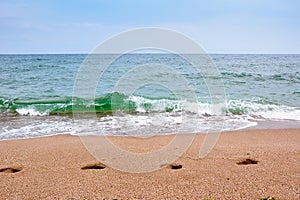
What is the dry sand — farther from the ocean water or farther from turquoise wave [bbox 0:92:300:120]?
turquoise wave [bbox 0:92:300:120]

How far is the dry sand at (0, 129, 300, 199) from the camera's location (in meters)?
3.58

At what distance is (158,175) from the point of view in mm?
4195

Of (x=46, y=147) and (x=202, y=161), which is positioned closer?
(x=202, y=161)

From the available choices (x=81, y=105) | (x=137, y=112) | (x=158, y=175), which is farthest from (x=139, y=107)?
(x=158, y=175)

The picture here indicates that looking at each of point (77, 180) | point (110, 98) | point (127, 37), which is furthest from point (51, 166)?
point (110, 98)

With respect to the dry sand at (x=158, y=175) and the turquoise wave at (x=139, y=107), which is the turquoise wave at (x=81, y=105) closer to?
the turquoise wave at (x=139, y=107)

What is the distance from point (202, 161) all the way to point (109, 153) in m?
1.72

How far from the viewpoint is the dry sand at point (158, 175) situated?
3.58m

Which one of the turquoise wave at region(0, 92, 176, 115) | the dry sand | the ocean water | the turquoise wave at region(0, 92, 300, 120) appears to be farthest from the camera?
the turquoise wave at region(0, 92, 176, 115)

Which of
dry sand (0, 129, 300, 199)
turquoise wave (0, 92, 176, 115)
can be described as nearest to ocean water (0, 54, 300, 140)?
turquoise wave (0, 92, 176, 115)

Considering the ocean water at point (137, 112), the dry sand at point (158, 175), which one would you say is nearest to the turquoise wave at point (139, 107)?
the ocean water at point (137, 112)

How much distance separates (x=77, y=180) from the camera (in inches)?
159

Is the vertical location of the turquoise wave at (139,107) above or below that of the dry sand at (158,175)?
below

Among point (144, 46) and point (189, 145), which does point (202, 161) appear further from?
point (144, 46)
